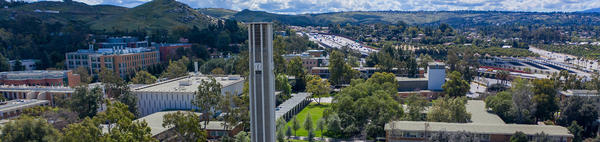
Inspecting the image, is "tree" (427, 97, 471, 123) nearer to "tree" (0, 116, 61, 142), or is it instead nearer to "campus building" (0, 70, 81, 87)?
"tree" (0, 116, 61, 142)

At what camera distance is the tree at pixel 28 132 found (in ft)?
80.9

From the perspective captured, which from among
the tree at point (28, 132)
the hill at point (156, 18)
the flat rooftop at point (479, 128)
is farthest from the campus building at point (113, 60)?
the flat rooftop at point (479, 128)

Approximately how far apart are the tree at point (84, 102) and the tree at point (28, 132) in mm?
9392

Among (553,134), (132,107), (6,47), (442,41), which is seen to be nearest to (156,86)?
(132,107)

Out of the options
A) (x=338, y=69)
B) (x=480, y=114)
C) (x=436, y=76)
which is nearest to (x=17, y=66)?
(x=338, y=69)

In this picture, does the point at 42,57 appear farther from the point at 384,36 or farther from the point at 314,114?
the point at 384,36

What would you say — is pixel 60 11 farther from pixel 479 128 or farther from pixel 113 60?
pixel 479 128

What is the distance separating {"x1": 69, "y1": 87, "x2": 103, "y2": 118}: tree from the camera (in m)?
35.0

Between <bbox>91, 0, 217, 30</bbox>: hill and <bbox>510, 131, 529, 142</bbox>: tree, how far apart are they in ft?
321

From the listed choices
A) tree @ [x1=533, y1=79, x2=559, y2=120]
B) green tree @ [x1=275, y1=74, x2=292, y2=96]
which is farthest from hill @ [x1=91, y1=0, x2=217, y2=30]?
tree @ [x1=533, y1=79, x2=559, y2=120]

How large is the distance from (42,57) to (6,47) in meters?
8.28

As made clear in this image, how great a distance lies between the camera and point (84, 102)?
35250 mm

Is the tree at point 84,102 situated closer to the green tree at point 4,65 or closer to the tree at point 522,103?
the green tree at point 4,65

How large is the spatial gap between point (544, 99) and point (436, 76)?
16.7 meters
